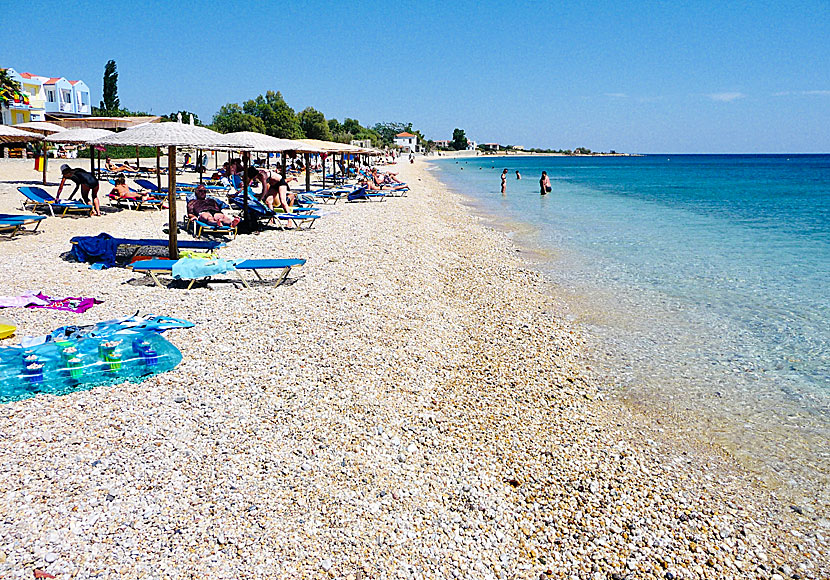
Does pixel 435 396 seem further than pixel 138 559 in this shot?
Yes

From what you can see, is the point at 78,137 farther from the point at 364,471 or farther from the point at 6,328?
the point at 364,471

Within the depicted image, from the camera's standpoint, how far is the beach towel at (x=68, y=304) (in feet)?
23.1

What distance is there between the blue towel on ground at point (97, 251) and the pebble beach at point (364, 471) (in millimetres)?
2597

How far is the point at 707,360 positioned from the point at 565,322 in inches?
75.4

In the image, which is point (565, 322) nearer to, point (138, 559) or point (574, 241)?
point (138, 559)

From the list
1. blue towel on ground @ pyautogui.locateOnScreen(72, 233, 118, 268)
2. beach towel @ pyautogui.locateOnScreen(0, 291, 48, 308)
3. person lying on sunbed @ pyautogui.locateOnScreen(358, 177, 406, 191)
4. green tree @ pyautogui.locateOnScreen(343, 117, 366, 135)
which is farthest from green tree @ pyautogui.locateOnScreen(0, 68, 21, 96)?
green tree @ pyautogui.locateOnScreen(343, 117, 366, 135)

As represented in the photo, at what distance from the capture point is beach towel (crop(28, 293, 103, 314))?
7037 mm

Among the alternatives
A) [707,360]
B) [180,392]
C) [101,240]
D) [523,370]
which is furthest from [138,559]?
[101,240]

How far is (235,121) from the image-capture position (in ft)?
204

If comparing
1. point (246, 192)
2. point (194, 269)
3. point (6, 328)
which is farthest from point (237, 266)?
point (246, 192)

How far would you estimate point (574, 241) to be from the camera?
54.8 feet

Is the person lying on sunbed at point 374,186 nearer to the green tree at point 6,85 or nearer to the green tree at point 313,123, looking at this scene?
the green tree at point 6,85

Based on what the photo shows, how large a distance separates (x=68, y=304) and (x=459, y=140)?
193m

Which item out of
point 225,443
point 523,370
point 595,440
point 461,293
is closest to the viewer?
point 225,443
